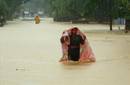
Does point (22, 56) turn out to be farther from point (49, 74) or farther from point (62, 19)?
point (62, 19)

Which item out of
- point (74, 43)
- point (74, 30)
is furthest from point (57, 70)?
point (74, 30)

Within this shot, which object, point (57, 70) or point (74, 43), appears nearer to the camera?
point (57, 70)

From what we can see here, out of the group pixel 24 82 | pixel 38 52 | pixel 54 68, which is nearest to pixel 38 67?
pixel 54 68

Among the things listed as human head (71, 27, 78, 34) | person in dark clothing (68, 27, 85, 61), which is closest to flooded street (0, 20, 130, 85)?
person in dark clothing (68, 27, 85, 61)

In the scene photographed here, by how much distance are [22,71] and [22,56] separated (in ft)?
19.6

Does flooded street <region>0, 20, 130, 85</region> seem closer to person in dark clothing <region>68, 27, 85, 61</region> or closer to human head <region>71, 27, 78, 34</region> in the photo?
person in dark clothing <region>68, 27, 85, 61</region>

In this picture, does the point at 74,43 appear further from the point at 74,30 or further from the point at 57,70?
the point at 57,70

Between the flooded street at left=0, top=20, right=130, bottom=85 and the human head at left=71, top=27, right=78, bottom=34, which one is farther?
the human head at left=71, top=27, right=78, bottom=34

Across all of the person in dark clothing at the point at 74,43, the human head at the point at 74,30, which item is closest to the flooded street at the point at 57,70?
the person in dark clothing at the point at 74,43

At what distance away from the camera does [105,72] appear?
17656mm

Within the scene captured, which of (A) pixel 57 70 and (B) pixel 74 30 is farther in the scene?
(B) pixel 74 30


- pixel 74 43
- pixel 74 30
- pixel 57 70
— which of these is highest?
pixel 74 30

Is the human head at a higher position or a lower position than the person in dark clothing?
higher

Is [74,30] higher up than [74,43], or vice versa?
[74,30]
